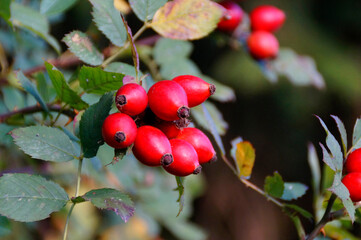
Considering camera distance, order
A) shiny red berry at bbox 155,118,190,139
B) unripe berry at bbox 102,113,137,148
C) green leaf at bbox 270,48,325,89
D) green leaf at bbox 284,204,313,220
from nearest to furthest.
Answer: unripe berry at bbox 102,113,137,148
shiny red berry at bbox 155,118,190,139
green leaf at bbox 284,204,313,220
green leaf at bbox 270,48,325,89

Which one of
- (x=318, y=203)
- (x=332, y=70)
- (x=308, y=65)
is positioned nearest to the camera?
(x=318, y=203)

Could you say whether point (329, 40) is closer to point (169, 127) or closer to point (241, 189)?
point (241, 189)

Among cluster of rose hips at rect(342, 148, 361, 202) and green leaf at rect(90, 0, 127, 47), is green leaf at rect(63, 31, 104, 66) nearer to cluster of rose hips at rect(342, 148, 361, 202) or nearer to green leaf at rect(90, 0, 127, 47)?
green leaf at rect(90, 0, 127, 47)

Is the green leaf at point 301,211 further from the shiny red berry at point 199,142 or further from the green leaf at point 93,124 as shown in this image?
the green leaf at point 93,124

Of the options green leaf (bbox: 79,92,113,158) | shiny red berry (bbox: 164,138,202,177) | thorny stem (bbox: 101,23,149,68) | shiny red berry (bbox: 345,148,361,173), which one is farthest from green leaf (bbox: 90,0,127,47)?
shiny red berry (bbox: 345,148,361,173)

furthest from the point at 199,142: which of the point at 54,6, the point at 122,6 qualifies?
the point at 122,6

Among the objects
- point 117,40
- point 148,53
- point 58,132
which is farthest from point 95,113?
point 148,53
